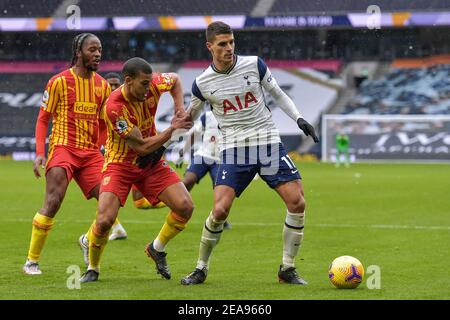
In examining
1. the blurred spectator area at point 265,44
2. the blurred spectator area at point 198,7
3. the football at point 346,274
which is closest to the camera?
the football at point 346,274

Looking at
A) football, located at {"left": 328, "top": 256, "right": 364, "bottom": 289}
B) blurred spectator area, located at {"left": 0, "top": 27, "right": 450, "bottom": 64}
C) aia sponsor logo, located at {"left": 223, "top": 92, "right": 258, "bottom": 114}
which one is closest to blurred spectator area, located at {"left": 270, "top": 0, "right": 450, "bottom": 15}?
blurred spectator area, located at {"left": 0, "top": 27, "right": 450, "bottom": 64}

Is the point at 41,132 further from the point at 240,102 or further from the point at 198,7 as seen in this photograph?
the point at 198,7

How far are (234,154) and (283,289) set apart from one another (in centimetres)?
139

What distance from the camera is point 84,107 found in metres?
9.60

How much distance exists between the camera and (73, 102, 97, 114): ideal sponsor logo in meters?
9.57

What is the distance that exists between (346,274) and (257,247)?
381 cm

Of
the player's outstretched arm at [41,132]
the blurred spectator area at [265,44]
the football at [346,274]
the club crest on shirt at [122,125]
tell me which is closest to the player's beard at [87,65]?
the player's outstretched arm at [41,132]

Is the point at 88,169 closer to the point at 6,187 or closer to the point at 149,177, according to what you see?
the point at 149,177

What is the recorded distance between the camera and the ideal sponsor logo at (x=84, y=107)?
9570 millimetres

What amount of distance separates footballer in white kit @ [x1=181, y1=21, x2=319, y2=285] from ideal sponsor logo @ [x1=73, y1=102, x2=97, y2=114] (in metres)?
1.33

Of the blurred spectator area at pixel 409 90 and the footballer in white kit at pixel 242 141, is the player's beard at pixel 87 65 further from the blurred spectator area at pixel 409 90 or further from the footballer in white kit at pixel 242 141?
the blurred spectator area at pixel 409 90

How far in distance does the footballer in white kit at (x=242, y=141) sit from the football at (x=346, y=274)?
45cm

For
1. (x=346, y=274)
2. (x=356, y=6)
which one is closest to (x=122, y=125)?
(x=346, y=274)

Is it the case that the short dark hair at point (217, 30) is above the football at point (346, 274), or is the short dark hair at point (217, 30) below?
above
